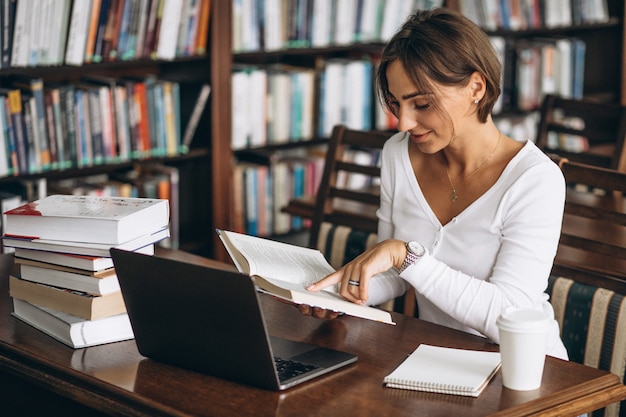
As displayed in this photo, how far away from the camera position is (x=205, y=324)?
4.40 feet

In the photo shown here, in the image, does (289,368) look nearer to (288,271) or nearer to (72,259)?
(288,271)

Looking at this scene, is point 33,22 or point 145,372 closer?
point 145,372

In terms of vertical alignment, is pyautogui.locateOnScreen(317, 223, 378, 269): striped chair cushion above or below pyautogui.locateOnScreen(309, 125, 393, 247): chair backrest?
below

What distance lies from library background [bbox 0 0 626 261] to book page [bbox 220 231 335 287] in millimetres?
1439

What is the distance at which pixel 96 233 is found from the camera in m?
1.51

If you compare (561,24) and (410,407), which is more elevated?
(561,24)

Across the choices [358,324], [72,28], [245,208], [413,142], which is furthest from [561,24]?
[358,324]

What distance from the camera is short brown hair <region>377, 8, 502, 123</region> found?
1.70 m

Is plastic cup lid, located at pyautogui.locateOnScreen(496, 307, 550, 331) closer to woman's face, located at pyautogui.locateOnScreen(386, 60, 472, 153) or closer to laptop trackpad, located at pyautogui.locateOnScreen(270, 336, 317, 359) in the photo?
laptop trackpad, located at pyautogui.locateOnScreen(270, 336, 317, 359)

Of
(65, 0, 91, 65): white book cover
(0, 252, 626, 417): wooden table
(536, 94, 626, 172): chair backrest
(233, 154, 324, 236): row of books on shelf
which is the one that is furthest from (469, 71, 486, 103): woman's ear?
(233, 154, 324, 236): row of books on shelf

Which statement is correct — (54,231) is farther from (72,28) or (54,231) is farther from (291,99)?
(291,99)

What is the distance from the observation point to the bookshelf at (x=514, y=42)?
11.4ft

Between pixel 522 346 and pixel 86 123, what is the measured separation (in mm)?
1997

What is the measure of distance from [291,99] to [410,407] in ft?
7.76
